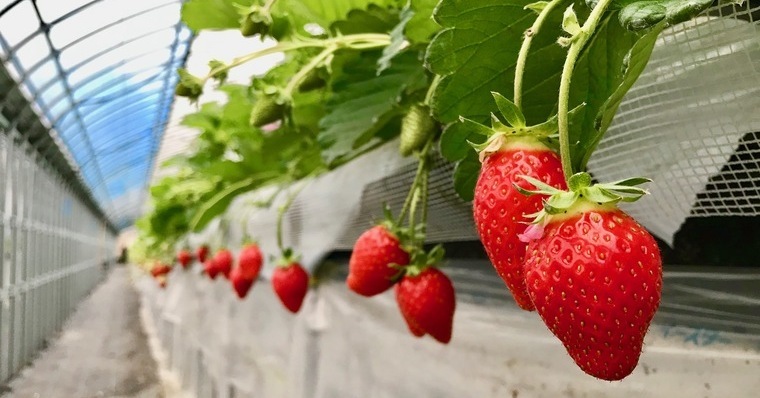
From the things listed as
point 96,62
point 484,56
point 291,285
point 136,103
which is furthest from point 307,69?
point 136,103

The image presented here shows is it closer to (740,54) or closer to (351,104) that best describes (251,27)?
(351,104)

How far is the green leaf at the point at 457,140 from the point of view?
0.44 meters

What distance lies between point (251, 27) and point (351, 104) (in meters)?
0.12

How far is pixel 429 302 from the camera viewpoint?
0.59m

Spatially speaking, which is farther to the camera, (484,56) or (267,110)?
(267,110)

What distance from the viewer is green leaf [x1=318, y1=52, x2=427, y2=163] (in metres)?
0.66

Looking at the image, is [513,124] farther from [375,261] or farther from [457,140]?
[375,261]

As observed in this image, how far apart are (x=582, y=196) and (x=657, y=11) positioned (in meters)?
0.08

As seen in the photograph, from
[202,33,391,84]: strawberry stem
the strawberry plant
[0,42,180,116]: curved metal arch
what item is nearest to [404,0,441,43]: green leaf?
the strawberry plant

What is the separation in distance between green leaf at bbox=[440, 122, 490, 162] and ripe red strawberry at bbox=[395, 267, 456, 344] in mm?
156

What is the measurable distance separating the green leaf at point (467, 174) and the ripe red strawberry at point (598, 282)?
156mm

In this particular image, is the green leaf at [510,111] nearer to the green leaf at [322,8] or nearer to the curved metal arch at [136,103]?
the green leaf at [322,8]

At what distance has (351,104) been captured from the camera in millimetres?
684

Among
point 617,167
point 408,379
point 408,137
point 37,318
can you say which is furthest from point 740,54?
point 37,318
